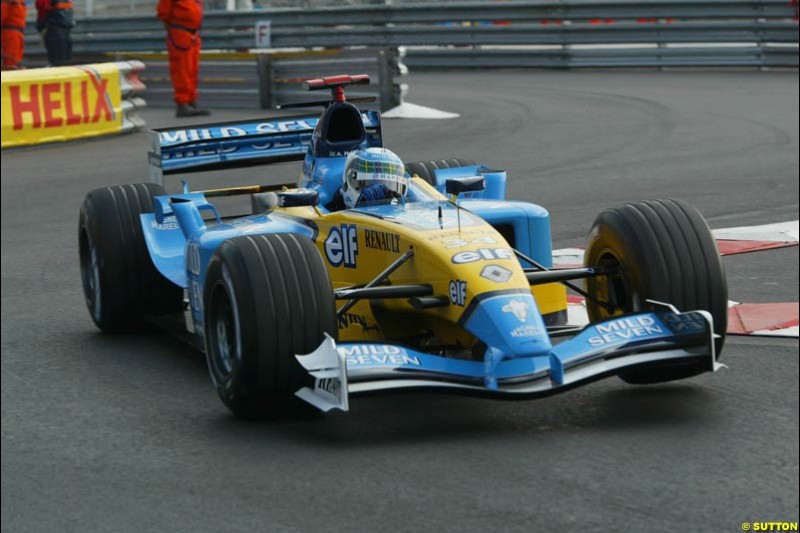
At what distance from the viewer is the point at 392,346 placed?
6.19 m

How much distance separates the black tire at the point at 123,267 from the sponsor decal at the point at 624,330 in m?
3.15

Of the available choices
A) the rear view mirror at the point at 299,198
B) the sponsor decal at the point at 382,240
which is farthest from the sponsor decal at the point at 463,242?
the rear view mirror at the point at 299,198

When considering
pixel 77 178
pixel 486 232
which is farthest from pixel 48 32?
pixel 486 232

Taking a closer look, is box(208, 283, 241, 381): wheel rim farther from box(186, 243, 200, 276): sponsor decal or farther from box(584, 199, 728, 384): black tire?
box(584, 199, 728, 384): black tire

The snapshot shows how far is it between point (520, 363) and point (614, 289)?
4.05 ft

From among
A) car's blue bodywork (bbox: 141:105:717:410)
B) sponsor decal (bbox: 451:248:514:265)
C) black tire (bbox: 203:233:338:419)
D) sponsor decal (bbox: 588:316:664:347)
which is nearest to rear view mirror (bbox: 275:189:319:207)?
car's blue bodywork (bbox: 141:105:717:410)

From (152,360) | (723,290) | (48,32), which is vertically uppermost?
(48,32)

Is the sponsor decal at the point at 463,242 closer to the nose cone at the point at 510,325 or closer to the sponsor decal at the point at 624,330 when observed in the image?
the nose cone at the point at 510,325

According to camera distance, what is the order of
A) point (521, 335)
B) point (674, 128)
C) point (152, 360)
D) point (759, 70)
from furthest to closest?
point (759, 70), point (674, 128), point (152, 360), point (521, 335)

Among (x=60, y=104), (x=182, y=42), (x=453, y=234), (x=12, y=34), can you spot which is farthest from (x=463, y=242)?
(x=12, y=34)

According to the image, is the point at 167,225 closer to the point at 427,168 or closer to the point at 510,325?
Result: the point at 427,168

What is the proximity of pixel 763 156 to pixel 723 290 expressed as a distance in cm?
803

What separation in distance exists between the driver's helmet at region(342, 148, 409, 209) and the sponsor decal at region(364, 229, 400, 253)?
420 mm

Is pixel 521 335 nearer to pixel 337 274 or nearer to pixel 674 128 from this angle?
pixel 337 274
